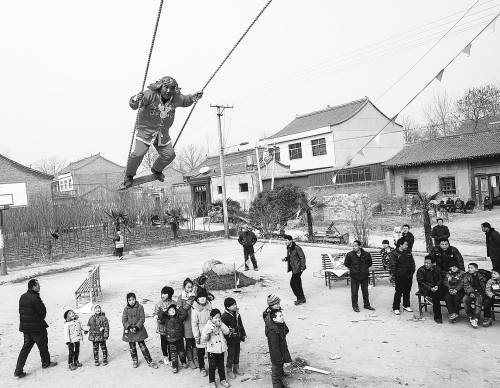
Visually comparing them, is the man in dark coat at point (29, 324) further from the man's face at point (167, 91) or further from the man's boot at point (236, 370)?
the man's face at point (167, 91)

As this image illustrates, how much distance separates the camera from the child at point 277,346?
20.2 feet

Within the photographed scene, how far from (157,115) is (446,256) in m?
6.60

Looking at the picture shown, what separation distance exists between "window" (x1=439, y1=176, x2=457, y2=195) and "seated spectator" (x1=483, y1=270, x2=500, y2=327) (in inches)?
858

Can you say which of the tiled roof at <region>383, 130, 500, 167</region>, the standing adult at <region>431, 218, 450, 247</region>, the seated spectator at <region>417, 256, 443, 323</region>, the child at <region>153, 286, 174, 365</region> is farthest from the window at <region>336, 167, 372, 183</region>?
the child at <region>153, 286, 174, 365</region>

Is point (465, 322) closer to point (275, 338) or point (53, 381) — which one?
point (275, 338)

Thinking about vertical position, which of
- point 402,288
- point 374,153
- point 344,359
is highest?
point 374,153

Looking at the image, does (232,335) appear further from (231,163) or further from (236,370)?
(231,163)

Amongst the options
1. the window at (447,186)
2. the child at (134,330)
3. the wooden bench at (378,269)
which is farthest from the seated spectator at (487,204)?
the child at (134,330)

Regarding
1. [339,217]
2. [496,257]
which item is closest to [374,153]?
[339,217]

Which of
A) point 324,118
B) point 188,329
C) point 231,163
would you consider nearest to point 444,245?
point 188,329

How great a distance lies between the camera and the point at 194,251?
23.0 metres

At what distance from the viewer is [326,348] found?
25.4 feet

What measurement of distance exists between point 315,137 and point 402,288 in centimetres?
3193

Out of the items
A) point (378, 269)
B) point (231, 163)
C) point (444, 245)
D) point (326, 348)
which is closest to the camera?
point (326, 348)
